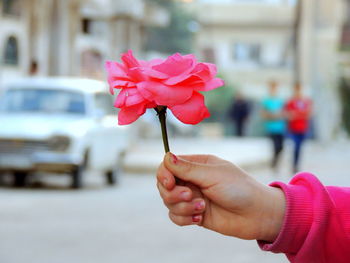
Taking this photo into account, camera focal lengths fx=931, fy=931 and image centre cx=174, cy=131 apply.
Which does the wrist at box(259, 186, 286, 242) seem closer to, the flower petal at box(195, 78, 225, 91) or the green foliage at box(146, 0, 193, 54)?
the flower petal at box(195, 78, 225, 91)

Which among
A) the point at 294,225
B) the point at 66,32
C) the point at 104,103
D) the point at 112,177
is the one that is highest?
the point at 294,225

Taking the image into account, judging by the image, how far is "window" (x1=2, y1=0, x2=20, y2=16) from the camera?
42125 millimetres

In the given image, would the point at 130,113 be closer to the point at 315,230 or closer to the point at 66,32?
the point at 315,230

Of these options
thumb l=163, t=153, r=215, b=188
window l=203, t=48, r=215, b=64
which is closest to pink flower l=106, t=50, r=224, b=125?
thumb l=163, t=153, r=215, b=188

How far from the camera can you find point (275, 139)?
15672 mm

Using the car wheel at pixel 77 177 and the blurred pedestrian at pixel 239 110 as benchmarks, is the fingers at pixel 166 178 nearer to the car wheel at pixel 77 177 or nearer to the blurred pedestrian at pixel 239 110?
the car wheel at pixel 77 177

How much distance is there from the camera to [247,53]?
5253 cm

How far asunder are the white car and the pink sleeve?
10875 mm

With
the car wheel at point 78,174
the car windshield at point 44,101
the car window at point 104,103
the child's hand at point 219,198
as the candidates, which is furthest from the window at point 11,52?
the child's hand at point 219,198

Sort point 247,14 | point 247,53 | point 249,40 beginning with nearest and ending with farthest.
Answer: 1. point 247,14
2. point 249,40
3. point 247,53

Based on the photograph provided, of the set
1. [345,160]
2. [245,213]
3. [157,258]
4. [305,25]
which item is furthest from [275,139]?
[305,25]

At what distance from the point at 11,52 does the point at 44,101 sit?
3098cm

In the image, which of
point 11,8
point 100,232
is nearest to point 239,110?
point 11,8

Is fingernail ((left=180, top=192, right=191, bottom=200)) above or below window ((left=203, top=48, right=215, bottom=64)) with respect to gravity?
above
